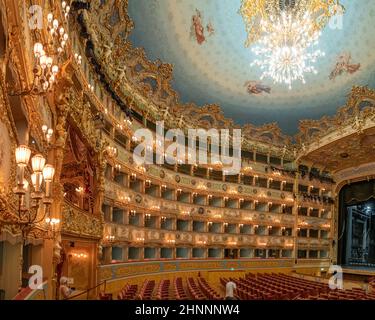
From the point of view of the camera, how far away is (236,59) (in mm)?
28547

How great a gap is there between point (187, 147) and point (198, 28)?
1019 cm

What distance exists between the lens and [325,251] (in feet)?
133

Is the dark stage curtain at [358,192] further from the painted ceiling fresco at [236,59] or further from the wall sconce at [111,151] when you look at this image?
the wall sconce at [111,151]

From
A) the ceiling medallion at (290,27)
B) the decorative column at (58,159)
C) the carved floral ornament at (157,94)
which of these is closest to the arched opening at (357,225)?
the carved floral ornament at (157,94)

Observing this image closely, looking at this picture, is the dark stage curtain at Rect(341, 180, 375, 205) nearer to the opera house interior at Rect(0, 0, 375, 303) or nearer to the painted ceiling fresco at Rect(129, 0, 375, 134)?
the opera house interior at Rect(0, 0, 375, 303)

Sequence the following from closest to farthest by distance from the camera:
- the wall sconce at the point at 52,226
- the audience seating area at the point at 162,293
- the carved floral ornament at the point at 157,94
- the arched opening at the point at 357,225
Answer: the wall sconce at the point at 52,226 → the audience seating area at the point at 162,293 → the carved floral ornament at the point at 157,94 → the arched opening at the point at 357,225

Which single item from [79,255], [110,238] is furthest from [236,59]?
[79,255]

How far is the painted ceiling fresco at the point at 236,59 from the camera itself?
2398cm

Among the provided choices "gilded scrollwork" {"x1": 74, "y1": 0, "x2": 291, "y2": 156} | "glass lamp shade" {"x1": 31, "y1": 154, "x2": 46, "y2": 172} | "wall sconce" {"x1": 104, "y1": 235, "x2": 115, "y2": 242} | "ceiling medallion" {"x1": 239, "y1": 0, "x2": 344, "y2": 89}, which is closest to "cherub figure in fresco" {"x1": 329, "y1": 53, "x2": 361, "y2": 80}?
"ceiling medallion" {"x1": 239, "y1": 0, "x2": 344, "y2": 89}


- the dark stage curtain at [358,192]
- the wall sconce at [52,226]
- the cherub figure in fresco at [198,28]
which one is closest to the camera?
the wall sconce at [52,226]

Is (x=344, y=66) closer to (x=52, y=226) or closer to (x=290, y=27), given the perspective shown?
→ (x=290, y=27)

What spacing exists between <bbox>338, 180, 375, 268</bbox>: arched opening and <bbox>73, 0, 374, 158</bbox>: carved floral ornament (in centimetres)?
769

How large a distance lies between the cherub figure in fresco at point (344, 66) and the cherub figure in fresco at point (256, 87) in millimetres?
4754
